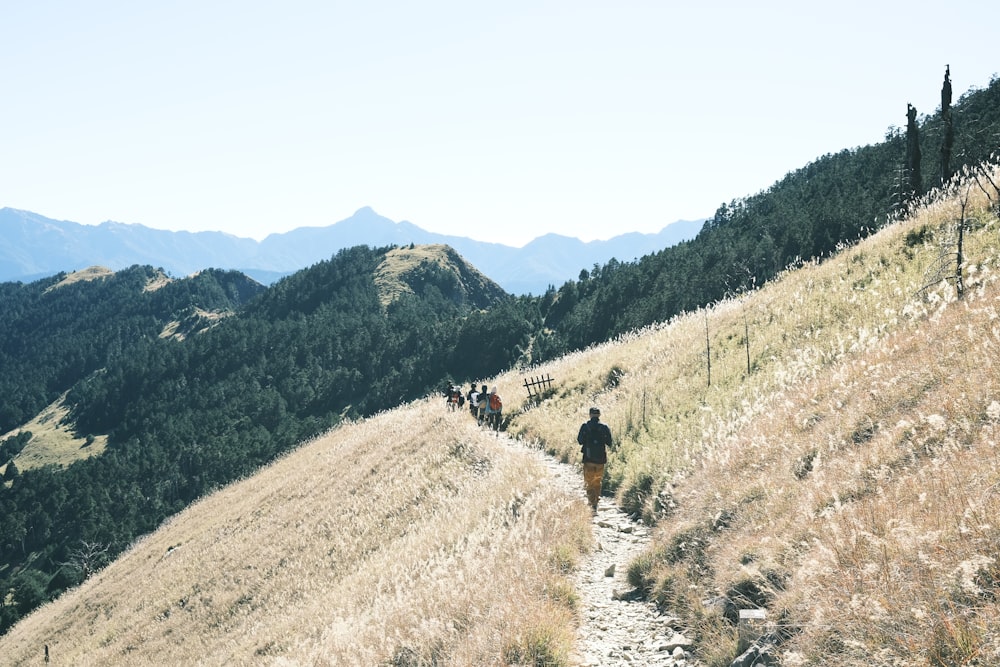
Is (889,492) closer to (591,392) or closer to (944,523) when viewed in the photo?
(944,523)

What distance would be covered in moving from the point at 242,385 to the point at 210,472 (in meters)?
46.6

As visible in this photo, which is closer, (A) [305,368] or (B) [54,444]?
(B) [54,444]

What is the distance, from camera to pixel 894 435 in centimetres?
598

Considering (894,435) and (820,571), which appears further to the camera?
(894,435)

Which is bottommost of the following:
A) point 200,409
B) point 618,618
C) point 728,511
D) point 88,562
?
point 88,562

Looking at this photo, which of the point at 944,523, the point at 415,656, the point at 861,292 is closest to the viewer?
the point at 944,523

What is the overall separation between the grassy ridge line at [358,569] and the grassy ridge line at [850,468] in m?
1.73

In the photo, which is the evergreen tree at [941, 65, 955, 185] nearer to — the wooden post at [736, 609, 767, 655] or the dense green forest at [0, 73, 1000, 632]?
the wooden post at [736, 609, 767, 655]

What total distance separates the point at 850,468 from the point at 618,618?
2971 millimetres

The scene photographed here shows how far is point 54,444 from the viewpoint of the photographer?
166125 millimetres

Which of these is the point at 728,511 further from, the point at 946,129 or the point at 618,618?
the point at 946,129

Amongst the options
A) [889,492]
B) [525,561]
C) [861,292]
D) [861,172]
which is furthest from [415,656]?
[861,172]

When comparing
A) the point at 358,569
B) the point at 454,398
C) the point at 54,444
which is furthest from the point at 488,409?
the point at 54,444

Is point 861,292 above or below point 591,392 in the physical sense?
above
